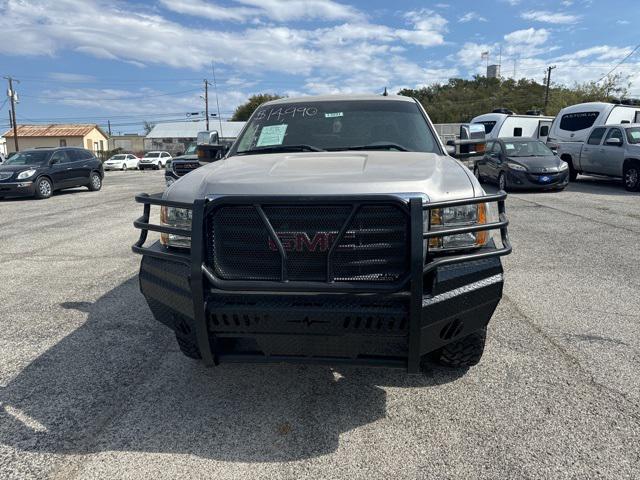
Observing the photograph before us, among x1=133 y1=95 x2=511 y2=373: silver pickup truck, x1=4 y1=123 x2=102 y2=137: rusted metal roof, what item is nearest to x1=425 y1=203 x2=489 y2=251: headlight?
x1=133 y1=95 x2=511 y2=373: silver pickup truck

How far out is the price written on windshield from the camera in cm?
414

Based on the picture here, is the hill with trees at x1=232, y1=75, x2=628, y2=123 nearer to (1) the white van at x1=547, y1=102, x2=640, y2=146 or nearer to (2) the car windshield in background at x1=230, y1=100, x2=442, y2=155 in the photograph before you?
(1) the white van at x1=547, y1=102, x2=640, y2=146

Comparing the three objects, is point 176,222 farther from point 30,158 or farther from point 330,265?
point 30,158

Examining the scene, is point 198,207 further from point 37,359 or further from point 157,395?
point 37,359

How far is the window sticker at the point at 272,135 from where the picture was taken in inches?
153

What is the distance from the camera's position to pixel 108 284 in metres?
5.39

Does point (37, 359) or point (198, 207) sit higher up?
point (198, 207)

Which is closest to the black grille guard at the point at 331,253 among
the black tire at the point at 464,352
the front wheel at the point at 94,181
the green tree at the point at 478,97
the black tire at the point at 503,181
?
Result: the black tire at the point at 464,352

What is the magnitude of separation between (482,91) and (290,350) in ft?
234

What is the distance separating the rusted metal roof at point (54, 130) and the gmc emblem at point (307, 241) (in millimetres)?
72430

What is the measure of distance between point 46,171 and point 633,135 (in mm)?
17154

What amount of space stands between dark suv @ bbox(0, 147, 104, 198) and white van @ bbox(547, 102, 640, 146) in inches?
614

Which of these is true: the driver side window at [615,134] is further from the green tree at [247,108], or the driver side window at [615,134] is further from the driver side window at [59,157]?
the green tree at [247,108]

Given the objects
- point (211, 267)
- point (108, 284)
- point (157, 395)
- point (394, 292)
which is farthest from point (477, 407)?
point (108, 284)
